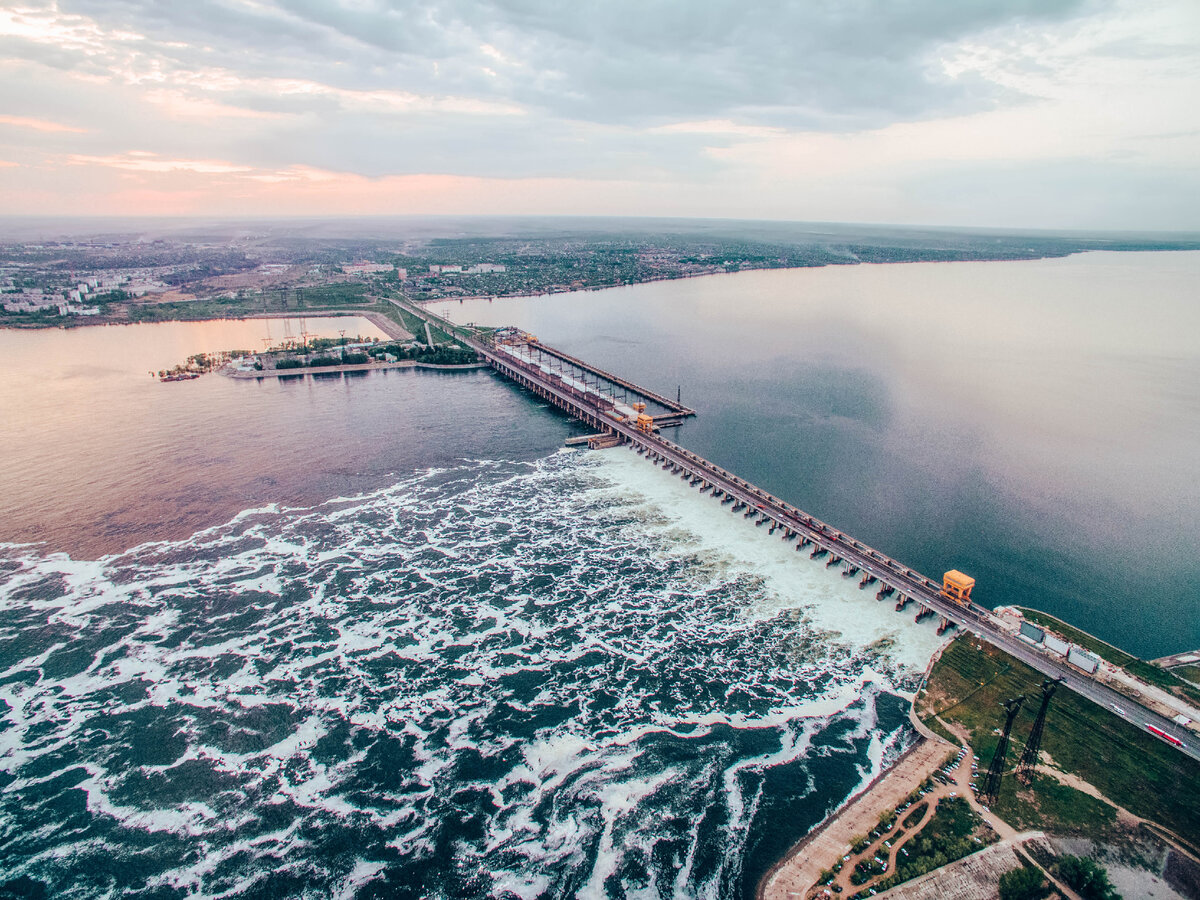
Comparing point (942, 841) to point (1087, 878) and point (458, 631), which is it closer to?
point (1087, 878)

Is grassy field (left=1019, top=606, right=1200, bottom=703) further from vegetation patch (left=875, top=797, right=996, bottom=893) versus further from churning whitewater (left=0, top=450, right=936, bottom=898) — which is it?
vegetation patch (left=875, top=797, right=996, bottom=893)

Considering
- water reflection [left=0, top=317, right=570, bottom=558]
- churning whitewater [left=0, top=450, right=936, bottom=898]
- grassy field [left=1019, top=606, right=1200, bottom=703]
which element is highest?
water reflection [left=0, top=317, right=570, bottom=558]

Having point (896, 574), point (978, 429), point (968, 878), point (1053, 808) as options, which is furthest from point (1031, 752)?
point (978, 429)

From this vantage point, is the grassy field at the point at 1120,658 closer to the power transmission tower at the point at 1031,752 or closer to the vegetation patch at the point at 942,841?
the power transmission tower at the point at 1031,752

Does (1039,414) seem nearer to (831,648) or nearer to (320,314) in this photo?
(831,648)

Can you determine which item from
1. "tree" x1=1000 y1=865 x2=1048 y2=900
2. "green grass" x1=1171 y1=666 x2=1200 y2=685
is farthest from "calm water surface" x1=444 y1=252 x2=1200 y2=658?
"tree" x1=1000 y1=865 x2=1048 y2=900

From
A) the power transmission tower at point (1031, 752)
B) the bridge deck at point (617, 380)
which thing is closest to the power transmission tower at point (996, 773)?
the power transmission tower at point (1031, 752)
